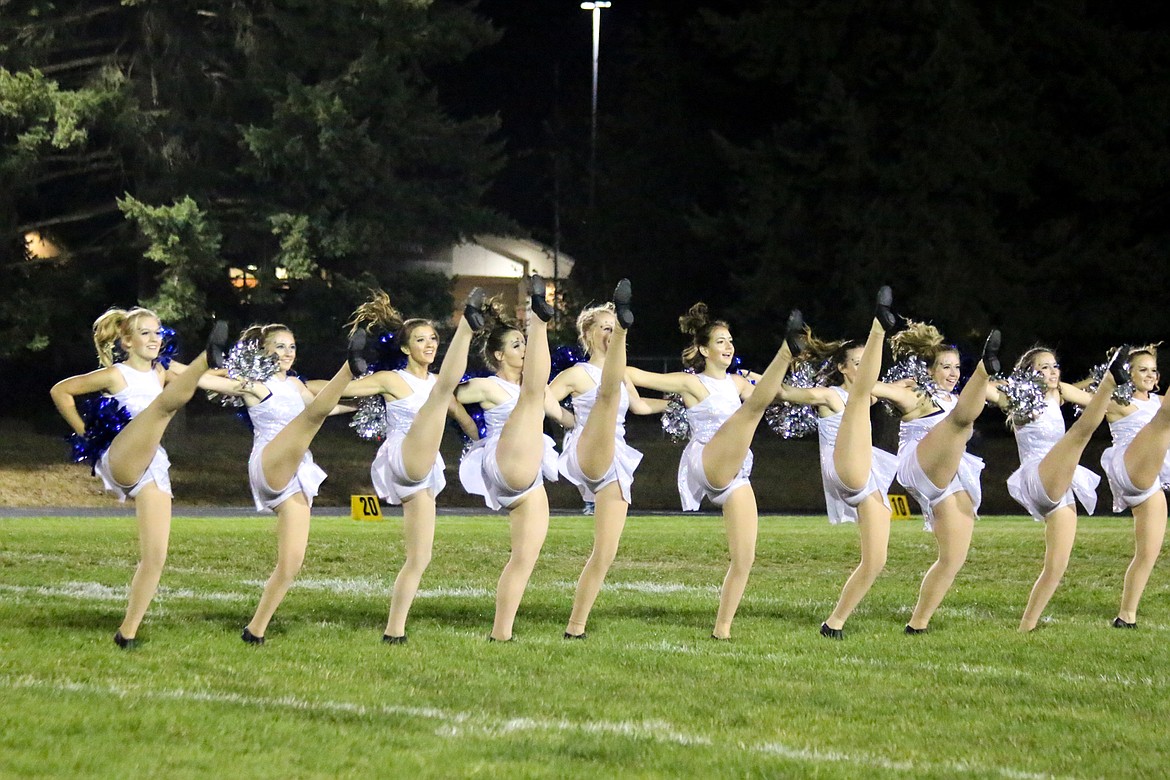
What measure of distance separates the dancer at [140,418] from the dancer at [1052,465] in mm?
4381

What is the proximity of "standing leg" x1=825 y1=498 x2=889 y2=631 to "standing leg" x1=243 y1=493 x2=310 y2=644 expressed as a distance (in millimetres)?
2873

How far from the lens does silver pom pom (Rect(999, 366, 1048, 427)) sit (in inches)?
341

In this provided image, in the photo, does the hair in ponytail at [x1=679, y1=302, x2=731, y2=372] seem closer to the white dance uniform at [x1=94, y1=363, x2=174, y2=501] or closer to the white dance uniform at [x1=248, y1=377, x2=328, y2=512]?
the white dance uniform at [x1=248, y1=377, x2=328, y2=512]

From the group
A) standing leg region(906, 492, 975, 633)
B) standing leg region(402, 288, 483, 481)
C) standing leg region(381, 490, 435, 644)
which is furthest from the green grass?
standing leg region(402, 288, 483, 481)

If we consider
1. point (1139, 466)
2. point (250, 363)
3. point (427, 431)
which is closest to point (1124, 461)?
point (1139, 466)

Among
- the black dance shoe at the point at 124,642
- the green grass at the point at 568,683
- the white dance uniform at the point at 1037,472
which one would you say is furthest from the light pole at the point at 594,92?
the black dance shoe at the point at 124,642

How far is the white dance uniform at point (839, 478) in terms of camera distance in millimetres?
8172

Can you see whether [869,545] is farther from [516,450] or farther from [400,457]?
[400,457]

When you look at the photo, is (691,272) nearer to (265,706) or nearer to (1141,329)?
(1141,329)

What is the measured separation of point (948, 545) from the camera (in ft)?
27.3

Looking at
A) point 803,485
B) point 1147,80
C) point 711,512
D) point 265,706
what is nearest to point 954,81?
point 1147,80

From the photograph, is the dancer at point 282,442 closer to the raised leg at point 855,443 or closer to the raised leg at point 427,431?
the raised leg at point 427,431

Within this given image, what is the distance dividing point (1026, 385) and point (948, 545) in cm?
107

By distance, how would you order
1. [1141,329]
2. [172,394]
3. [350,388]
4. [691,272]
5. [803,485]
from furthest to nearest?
[691,272]
[1141,329]
[803,485]
[350,388]
[172,394]
